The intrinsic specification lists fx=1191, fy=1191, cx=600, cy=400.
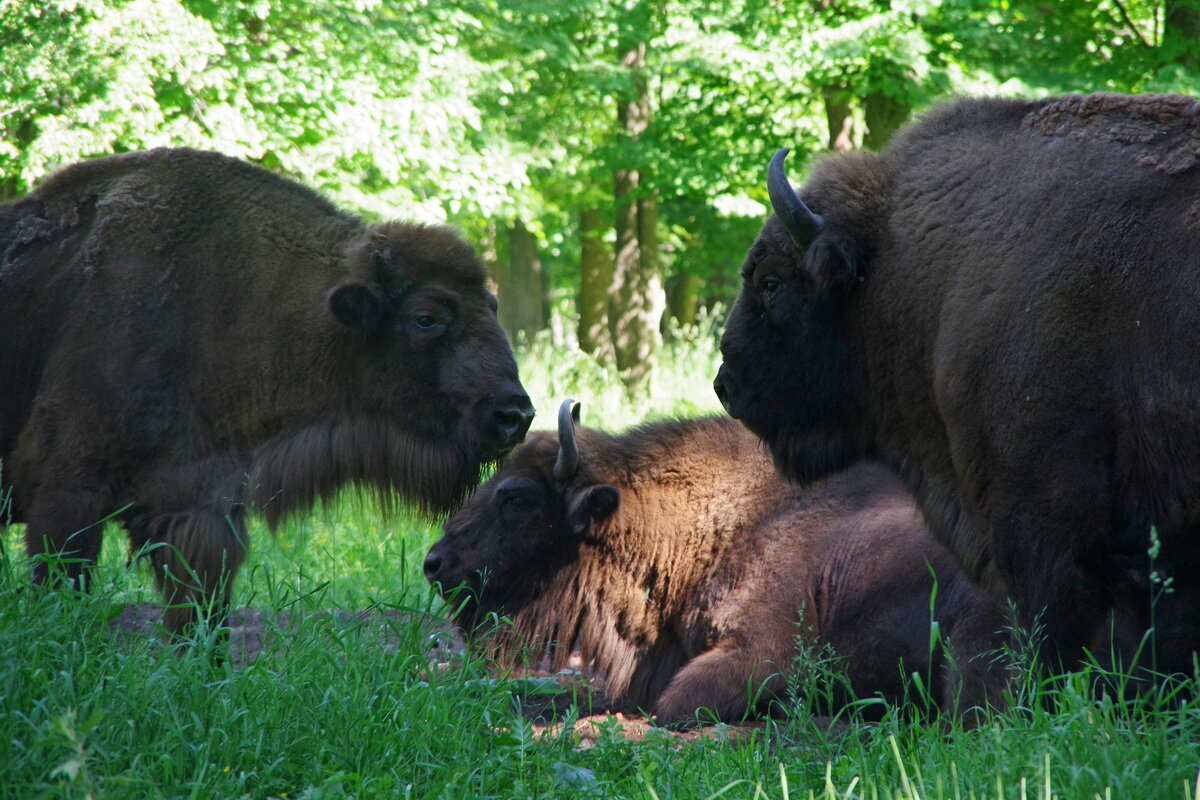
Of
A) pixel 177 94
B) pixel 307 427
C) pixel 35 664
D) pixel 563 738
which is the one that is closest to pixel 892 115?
pixel 177 94

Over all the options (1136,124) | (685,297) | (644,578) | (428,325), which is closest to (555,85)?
(685,297)

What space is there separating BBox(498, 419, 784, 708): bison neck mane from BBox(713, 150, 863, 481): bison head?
4.31 ft

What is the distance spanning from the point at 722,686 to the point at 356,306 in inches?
96.3

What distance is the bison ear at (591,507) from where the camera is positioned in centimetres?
613

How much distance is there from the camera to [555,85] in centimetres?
1702

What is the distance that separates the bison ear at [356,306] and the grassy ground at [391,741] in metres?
1.50

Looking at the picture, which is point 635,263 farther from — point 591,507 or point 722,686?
point 722,686

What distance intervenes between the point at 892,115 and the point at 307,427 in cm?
1028

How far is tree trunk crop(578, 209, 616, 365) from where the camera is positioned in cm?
1756

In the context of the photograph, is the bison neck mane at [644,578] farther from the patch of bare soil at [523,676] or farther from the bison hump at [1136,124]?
the bison hump at [1136,124]

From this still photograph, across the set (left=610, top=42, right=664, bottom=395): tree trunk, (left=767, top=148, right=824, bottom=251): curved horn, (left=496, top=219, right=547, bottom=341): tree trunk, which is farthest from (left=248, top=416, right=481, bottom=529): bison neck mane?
(left=496, top=219, right=547, bottom=341): tree trunk

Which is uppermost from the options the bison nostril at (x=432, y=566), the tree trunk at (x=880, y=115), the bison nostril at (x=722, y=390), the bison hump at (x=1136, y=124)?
the tree trunk at (x=880, y=115)

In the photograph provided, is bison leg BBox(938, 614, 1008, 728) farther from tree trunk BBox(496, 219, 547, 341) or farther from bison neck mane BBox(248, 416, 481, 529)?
tree trunk BBox(496, 219, 547, 341)

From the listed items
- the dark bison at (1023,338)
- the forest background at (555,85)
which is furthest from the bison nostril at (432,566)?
the forest background at (555,85)
